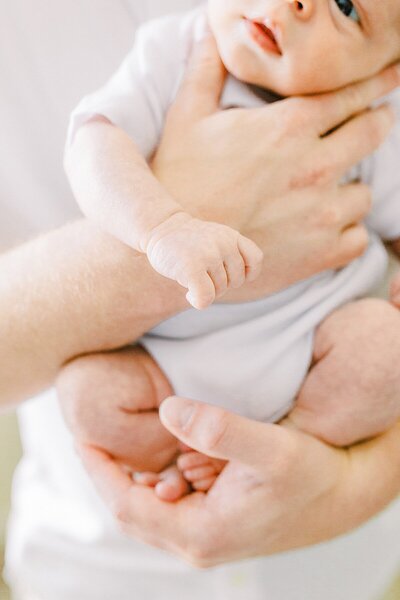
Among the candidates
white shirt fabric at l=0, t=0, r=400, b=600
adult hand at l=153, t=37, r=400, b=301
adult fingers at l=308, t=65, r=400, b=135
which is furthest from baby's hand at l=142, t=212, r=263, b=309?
white shirt fabric at l=0, t=0, r=400, b=600

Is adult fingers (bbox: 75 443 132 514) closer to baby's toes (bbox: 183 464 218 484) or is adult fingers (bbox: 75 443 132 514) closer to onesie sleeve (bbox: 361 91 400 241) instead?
baby's toes (bbox: 183 464 218 484)

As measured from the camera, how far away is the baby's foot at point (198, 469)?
872mm

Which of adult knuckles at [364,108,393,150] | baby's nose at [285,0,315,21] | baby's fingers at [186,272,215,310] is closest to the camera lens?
baby's fingers at [186,272,215,310]

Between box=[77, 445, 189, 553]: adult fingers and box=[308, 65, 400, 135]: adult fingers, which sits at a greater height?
box=[308, 65, 400, 135]: adult fingers

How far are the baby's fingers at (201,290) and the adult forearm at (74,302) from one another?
7.1 inches

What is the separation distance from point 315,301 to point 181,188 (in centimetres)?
21

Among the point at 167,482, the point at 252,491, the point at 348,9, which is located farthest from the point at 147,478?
the point at 348,9

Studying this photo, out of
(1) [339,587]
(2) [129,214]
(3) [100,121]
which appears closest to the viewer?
(2) [129,214]

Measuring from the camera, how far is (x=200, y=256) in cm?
64

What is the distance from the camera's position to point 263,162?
0.83m

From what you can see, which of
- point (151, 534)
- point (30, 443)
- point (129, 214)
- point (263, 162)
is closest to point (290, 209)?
point (263, 162)

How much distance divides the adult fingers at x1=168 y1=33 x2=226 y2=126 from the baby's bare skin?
274mm

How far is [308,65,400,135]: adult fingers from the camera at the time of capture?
831mm

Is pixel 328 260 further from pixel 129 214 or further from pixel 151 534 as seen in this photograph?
pixel 151 534
